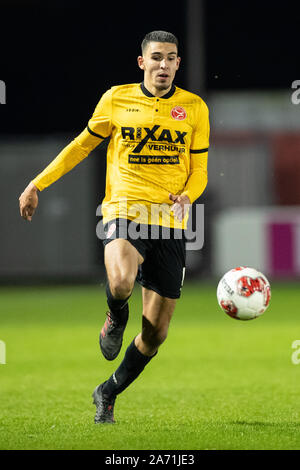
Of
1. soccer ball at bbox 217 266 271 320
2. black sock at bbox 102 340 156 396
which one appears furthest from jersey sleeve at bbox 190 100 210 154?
black sock at bbox 102 340 156 396

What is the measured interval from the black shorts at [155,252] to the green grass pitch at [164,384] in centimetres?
91

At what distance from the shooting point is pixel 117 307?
233 inches

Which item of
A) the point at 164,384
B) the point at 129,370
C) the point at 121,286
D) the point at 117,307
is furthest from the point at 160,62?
the point at 164,384

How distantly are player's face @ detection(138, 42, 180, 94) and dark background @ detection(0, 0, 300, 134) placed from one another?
59.8 feet

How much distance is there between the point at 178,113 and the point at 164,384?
9.53 ft

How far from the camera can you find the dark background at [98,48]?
24469mm

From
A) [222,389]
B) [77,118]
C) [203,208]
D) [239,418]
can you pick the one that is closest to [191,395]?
[222,389]

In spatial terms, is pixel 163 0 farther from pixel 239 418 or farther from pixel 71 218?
pixel 239 418

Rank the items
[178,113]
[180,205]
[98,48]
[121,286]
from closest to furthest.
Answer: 1. [121,286]
2. [180,205]
3. [178,113]
4. [98,48]

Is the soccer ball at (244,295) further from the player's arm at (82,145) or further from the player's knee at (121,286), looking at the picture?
the player's arm at (82,145)

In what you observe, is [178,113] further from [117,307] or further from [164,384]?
[164,384]

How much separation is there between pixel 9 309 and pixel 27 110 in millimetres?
10892

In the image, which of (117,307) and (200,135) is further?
(200,135)
